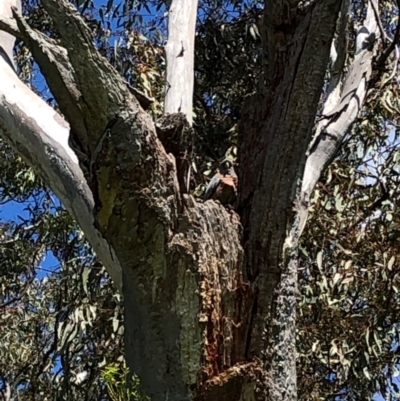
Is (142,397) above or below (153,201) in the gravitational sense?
below

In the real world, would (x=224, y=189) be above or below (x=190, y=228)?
above

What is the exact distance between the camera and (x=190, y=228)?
1.52 meters

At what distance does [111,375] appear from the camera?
4.88 ft

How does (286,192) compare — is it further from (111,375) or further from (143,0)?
(143,0)

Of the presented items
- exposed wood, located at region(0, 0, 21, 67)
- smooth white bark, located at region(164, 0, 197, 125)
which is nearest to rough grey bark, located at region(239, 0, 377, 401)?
smooth white bark, located at region(164, 0, 197, 125)

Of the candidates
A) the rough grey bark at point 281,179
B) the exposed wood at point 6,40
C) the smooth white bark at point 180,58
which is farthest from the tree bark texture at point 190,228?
the exposed wood at point 6,40

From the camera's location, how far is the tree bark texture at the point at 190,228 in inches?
55.5

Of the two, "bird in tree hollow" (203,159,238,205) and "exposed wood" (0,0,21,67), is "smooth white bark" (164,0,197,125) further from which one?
"exposed wood" (0,0,21,67)

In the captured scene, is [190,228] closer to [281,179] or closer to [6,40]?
→ [281,179]

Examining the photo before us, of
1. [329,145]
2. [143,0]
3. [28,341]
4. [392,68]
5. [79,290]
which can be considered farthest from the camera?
[28,341]

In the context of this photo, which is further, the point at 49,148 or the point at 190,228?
the point at 49,148

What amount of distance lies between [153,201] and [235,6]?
3.50 meters

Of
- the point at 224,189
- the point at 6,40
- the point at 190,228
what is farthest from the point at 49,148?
the point at 6,40

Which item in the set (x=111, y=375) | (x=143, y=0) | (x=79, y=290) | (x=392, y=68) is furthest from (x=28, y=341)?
(x=111, y=375)
